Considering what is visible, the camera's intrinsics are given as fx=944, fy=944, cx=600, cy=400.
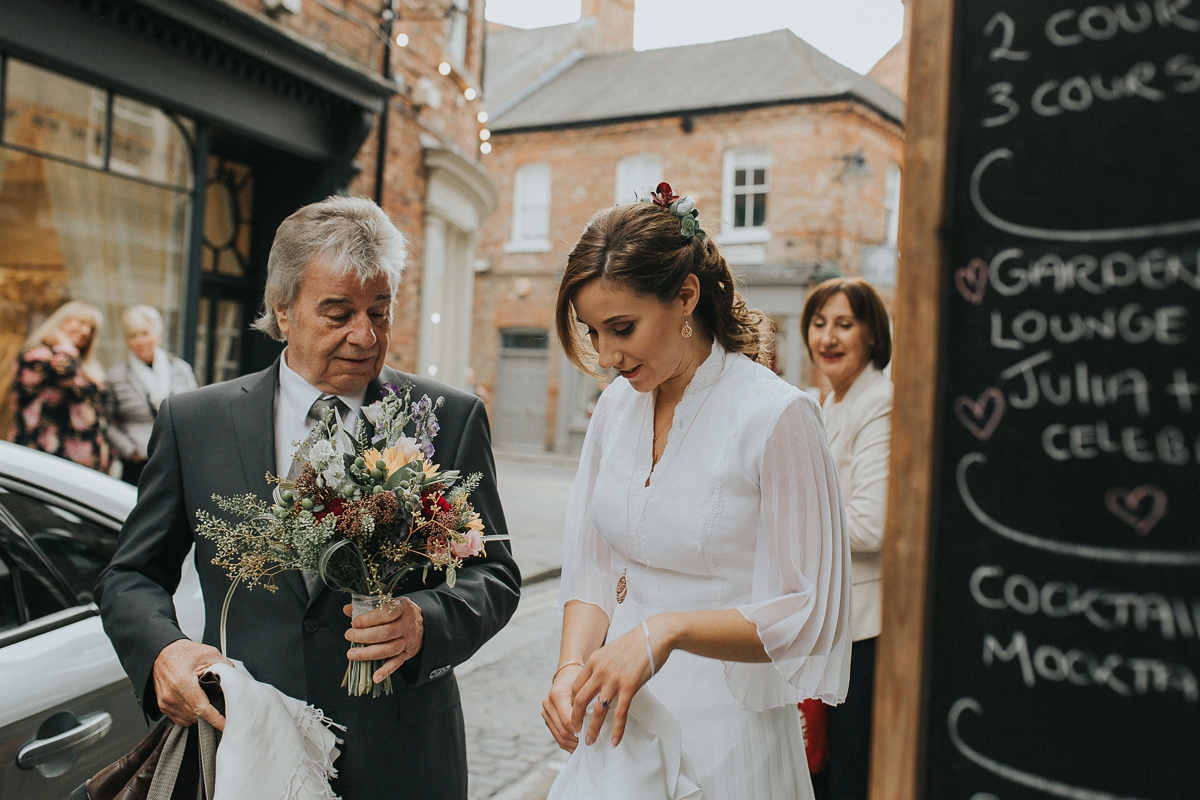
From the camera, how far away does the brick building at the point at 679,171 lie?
20469mm

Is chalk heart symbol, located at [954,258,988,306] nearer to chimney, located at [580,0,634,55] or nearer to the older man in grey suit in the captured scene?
the older man in grey suit

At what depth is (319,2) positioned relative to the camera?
899 cm

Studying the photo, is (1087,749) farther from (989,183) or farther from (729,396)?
(729,396)

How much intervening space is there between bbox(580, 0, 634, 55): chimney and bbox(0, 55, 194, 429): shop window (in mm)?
20670

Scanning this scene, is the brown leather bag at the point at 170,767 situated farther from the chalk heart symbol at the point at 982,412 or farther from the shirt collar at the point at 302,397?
the chalk heart symbol at the point at 982,412

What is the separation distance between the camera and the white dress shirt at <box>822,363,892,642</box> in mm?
2957

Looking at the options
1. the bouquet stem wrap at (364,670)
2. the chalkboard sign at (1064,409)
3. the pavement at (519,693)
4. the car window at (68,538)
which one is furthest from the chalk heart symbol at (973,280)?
the pavement at (519,693)

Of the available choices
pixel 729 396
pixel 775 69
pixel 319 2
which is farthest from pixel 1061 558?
pixel 775 69

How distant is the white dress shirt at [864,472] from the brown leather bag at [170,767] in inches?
70.5

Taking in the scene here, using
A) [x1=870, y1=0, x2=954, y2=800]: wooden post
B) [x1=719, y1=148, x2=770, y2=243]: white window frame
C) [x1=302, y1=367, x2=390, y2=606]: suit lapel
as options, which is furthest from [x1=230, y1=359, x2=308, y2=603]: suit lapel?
[x1=719, y1=148, x2=770, y2=243]: white window frame

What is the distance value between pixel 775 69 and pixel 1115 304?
2219cm

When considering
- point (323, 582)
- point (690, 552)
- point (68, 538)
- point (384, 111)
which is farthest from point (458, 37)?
point (690, 552)

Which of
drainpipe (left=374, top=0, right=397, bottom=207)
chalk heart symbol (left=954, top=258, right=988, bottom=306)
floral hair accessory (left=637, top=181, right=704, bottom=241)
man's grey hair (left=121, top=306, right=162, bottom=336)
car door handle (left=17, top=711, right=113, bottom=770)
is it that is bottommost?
car door handle (left=17, top=711, right=113, bottom=770)

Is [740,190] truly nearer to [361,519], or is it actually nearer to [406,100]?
[406,100]
